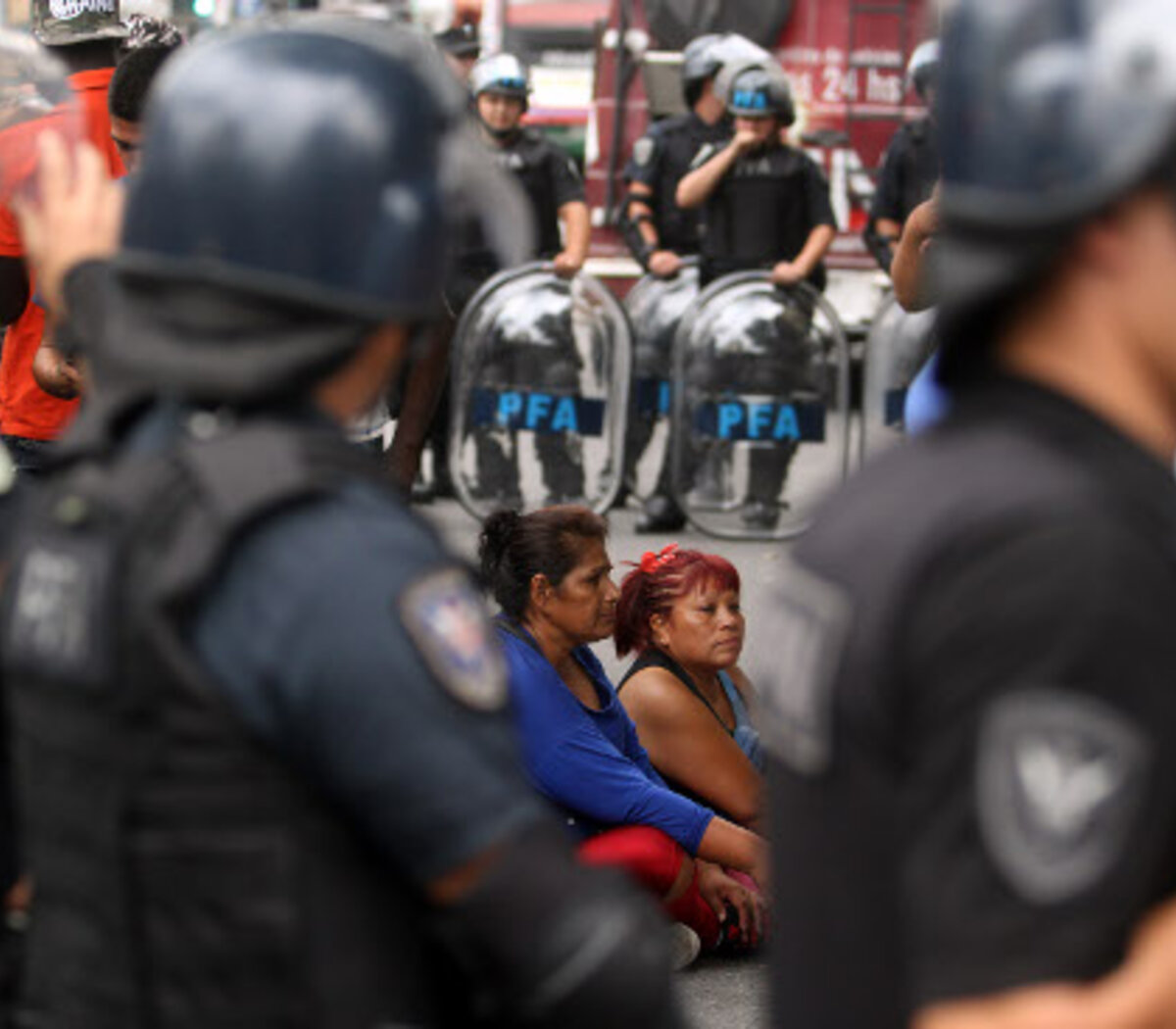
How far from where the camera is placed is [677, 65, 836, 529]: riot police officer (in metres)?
10.7

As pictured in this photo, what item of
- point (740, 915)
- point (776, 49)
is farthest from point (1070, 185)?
point (776, 49)

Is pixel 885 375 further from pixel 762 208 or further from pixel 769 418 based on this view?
pixel 762 208

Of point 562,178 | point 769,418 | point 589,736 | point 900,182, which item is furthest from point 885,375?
point 589,736

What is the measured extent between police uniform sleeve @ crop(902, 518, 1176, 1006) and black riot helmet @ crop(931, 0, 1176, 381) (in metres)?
0.19

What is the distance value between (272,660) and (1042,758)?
20.4 inches

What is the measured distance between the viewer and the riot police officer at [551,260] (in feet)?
35.1

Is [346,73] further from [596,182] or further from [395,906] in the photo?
[596,182]

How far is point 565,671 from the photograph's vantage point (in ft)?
18.0

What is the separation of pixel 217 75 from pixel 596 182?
13678 millimetres

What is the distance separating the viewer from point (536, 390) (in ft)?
35.3

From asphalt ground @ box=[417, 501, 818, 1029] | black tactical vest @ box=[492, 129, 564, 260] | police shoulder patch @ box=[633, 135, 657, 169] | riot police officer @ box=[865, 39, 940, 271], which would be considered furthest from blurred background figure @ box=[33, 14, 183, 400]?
police shoulder patch @ box=[633, 135, 657, 169]

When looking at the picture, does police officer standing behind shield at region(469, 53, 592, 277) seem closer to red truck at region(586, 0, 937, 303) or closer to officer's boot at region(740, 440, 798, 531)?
officer's boot at region(740, 440, 798, 531)

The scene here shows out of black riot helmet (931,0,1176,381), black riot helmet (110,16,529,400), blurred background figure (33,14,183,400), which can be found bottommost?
blurred background figure (33,14,183,400)

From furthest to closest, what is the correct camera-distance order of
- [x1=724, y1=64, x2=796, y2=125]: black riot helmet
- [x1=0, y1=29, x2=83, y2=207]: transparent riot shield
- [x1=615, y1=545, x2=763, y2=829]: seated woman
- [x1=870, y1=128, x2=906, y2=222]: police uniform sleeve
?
[x1=870, y1=128, x2=906, y2=222]: police uniform sleeve
[x1=724, y1=64, x2=796, y2=125]: black riot helmet
[x1=615, y1=545, x2=763, y2=829]: seated woman
[x1=0, y1=29, x2=83, y2=207]: transparent riot shield
